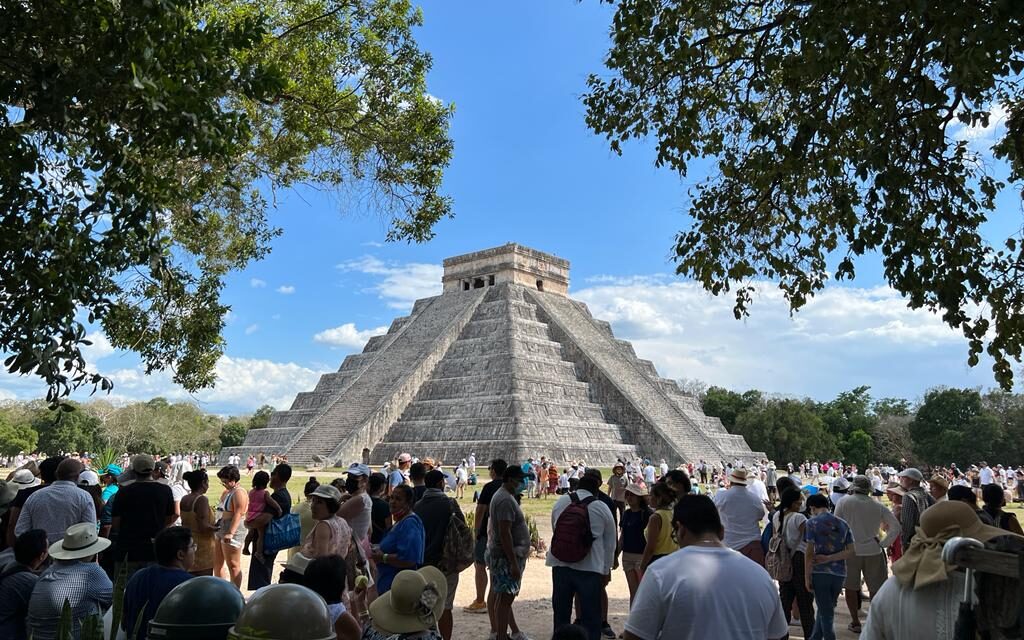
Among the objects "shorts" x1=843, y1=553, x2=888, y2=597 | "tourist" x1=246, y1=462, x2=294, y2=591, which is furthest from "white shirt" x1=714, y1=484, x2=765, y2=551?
"tourist" x1=246, y1=462, x2=294, y2=591

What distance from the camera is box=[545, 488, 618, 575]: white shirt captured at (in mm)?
5688

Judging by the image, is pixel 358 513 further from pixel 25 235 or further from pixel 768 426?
pixel 768 426

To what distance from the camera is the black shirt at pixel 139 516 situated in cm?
577

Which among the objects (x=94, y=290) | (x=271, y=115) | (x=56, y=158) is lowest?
(x=94, y=290)

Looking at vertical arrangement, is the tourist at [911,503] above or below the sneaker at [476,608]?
above

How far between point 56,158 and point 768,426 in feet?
175

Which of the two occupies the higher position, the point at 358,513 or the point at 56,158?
the point at 56,158

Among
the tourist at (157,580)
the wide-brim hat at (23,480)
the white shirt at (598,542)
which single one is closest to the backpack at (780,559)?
the white shirt at (598,542)

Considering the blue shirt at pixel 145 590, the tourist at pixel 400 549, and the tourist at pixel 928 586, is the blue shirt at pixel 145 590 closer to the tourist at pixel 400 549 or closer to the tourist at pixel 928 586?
the tourist at pixel 400 549

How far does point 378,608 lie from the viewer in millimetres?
3328

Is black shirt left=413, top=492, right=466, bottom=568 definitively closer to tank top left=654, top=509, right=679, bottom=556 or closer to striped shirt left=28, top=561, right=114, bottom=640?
tank top left=654, top=509, right=679, bottom=556

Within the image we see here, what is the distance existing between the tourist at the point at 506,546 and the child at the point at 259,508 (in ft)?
5.71

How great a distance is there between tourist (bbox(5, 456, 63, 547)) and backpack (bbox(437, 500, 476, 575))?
9.44 ft

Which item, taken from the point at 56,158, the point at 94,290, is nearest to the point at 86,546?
the point at 94,290
